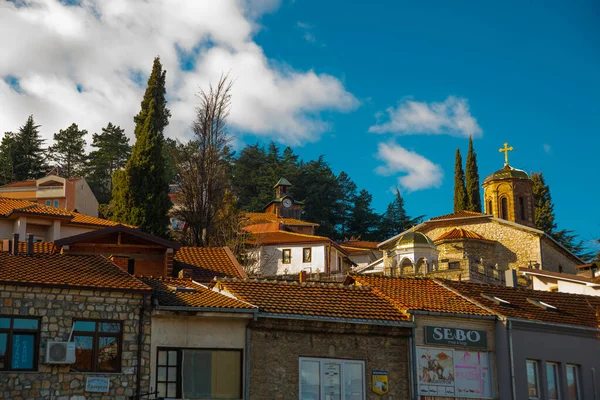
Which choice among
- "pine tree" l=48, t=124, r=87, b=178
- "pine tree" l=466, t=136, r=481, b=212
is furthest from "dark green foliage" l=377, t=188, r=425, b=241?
"pine tree" l=48, t=124, r=87, b=178

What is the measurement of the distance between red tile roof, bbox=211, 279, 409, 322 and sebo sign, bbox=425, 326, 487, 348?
35.4 inches

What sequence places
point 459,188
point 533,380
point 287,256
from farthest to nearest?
1. point 459,188
2. point 287,256
3. point 533,380

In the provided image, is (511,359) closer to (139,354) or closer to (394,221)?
(139,354)

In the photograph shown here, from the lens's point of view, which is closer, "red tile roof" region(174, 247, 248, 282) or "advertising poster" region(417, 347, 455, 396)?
"advertising poster" region(417, 347, 455, 396)

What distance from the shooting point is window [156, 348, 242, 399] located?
21.5m

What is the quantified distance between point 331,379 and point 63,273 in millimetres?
7188

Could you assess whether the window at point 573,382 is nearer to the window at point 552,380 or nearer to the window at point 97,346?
the window at point 552,380

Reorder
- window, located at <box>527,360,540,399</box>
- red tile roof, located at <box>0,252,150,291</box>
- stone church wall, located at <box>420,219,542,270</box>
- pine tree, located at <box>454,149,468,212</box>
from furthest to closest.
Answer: pine tree, located at <box>454,149,468,212</box>
stone church wall, located at <box>420,219,542,270</box>
window, located at <box>527,360,540,399</box>
red tile roof, located at <box>0,252,150,291</box>

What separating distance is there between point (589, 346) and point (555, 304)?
1.86 metres

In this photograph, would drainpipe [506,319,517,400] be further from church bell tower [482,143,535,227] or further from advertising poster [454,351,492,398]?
church bell tower [482,143,535,227]

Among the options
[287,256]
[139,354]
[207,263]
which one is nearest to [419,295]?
[139,354]

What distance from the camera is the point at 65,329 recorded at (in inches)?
816

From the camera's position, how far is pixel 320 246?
6512 cm

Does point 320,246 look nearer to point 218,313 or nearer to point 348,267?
point 348,267
